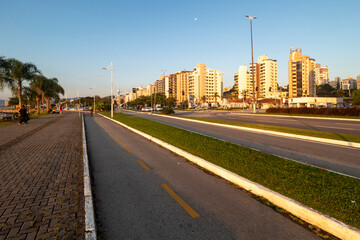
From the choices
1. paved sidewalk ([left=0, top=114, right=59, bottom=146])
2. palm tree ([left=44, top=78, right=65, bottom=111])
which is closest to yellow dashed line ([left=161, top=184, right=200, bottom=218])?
paved sidewalk ([left=0, top=114, right=59, bottom=146])

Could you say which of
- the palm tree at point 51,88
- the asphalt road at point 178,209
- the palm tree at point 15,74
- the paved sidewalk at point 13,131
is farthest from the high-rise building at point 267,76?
the asphalt road at point 178,209

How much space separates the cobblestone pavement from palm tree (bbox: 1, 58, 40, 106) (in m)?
33.1

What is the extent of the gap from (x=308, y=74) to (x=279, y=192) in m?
155

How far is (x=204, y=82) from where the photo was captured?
511 feet

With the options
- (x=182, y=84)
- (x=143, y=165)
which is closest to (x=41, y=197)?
(x=143, y=165)

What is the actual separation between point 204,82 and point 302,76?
64.3 metres

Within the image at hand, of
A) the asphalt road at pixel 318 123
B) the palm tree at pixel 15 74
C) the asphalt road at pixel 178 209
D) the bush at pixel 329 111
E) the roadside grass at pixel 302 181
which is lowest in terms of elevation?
the asphalt road at pixel 178 209

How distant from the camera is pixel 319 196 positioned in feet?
13.6

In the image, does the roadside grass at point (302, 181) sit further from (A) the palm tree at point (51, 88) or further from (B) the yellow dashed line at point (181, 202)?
(A) the palm tree at point (51, 88)

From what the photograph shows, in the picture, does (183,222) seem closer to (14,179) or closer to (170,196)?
(170,196)

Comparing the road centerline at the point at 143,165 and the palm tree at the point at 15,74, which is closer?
the road centerline at the point at 143,165

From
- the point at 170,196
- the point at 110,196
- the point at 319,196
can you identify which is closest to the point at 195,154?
the point at 170,196

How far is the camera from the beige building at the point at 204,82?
15238 centimetres

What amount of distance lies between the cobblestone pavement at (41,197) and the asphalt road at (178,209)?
1.57ft
